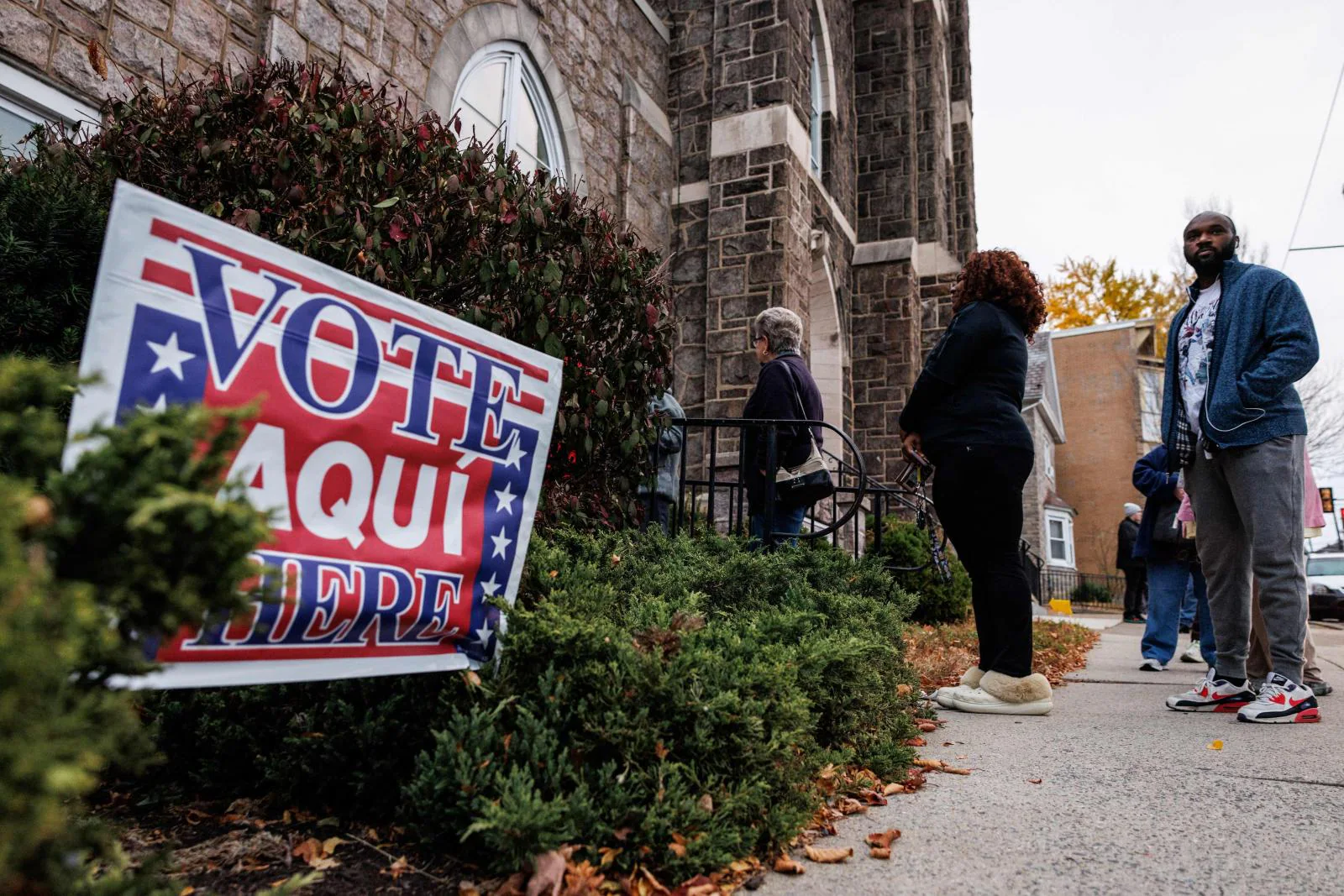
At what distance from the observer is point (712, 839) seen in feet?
5.81

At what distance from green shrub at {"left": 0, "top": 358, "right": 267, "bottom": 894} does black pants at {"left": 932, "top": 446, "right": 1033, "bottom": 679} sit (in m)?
3.04

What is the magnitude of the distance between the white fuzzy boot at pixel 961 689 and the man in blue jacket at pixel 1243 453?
34.0 inches

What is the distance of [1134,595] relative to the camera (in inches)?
580

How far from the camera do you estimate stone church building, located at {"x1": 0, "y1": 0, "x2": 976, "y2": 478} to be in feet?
14.7

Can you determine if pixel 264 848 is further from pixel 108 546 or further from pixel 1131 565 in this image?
pixel 1131 565

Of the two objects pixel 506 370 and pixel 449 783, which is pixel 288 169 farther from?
pixel 449 783

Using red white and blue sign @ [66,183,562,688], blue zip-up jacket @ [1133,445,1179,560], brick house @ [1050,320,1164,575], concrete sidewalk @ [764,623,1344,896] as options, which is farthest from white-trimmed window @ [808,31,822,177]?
brick house @ [1050,320,1164,575]

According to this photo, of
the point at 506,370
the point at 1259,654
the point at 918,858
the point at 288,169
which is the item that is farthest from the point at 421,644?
the point at 1259,654

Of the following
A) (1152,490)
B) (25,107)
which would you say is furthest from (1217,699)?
(25,107)

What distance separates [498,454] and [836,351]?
1043 cm

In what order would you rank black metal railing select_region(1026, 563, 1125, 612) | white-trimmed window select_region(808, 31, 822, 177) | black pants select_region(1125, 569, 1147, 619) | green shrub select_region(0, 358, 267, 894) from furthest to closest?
black metal railing select_region(1026, 563, 1125, 612), black pants select_region(1125, 569, 1147, 619), white-trimmed window select_region(808, 31, 822, 177), green shrub select_region(0, 358, 267, 894)

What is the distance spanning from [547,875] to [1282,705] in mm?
3188

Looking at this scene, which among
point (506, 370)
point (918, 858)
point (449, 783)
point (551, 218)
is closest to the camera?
point (449, 783)

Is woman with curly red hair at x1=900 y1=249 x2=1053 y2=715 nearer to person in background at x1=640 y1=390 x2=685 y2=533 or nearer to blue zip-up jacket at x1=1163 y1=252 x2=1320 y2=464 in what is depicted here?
blue zip-up jacket at x1=1163 y1=252 x2=1320 y2=464
